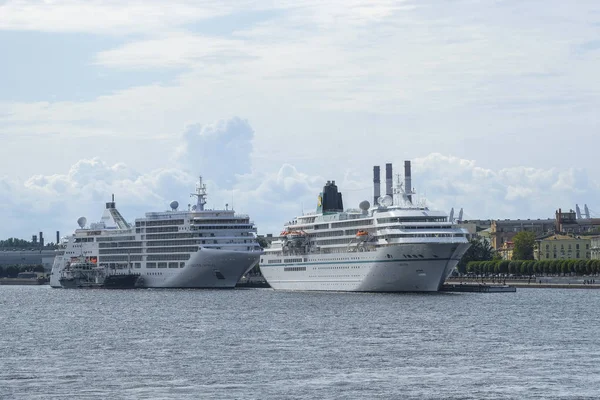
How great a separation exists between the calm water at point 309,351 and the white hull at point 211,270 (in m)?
47.6

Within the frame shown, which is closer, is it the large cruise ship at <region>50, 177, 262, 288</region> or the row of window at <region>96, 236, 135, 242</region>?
the large cruise ship at <region>50, 177, 262, 288</region>

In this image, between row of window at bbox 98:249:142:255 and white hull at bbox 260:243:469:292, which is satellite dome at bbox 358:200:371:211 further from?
row of window at bbox 98:249:142:255

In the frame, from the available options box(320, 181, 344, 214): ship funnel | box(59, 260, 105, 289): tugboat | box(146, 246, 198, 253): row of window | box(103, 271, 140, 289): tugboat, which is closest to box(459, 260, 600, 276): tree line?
box(320, 181, 344, 214): ship funnel

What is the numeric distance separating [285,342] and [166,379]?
16.3 m

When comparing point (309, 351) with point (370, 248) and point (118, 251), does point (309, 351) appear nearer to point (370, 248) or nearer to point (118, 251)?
point (370, 248)

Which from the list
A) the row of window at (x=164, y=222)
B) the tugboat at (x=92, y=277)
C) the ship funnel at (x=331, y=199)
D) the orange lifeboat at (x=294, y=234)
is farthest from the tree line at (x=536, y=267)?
the tugboat at (x=92, y=277)

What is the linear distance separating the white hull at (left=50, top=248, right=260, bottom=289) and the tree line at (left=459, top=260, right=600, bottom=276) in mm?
44551

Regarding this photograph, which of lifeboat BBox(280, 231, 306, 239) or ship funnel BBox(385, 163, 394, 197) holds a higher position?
ship funnel BBox(385, 163, 394, 197)

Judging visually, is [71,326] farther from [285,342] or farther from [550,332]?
[550,332]

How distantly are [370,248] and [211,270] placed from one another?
37770 mm

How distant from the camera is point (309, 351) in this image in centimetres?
6506

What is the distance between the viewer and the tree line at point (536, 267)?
170500mm

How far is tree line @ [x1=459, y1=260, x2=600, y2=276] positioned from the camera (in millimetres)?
170500

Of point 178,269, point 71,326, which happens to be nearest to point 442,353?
point 71,326
